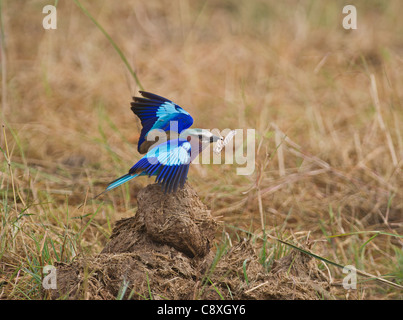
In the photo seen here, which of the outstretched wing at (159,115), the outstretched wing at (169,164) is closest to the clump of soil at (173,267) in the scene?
the outstretched wing at (169,164)

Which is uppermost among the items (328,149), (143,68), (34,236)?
(143,68)

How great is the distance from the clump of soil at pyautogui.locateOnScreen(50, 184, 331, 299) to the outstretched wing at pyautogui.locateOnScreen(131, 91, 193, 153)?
0.26 m

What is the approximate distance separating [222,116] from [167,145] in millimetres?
2609

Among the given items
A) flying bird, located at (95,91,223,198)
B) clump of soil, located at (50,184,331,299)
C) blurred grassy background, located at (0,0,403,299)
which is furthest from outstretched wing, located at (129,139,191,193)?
blurred grassy background, located at (0,0,403,299)

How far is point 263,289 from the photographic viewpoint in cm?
210

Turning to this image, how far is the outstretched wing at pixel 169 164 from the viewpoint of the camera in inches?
81.0

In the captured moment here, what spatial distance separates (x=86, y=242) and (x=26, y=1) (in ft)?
14.1

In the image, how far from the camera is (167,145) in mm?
2137

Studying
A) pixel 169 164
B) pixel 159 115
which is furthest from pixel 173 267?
pixel 159 115

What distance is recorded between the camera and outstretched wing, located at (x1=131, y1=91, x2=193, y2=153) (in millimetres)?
2262

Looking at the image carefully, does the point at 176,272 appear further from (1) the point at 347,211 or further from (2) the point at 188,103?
(2) the point at 188,103

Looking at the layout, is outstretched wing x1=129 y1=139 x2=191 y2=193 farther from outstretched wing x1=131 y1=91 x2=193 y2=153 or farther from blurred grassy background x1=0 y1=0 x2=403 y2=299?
blurred grassy background x1=0 y1=0 x2=403 y2=299

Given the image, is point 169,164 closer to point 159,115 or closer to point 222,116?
point 159,115

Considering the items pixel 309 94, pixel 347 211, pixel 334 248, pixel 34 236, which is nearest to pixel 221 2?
pixel 309 94
